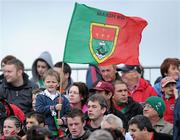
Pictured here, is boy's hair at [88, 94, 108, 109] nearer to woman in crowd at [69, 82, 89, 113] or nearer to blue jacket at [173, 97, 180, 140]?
woman in crowd at [69, 82, 89, 113]

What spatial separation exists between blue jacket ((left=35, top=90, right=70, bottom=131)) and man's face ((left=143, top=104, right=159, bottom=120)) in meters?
1.18

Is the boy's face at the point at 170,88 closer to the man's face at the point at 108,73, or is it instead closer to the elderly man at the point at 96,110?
the man's face at the point at 108,73

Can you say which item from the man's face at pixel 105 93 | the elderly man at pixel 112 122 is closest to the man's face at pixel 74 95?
the man's face at pixel 105 93

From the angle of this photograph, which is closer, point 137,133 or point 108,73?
point 137,133

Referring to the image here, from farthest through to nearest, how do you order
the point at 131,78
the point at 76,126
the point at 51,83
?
the point at 131,78 → the point at 51,83 → the point at 76,126

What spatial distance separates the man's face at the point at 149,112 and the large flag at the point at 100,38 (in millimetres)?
839

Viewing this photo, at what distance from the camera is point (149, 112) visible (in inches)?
596

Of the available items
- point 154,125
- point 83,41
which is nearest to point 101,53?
point 83,41

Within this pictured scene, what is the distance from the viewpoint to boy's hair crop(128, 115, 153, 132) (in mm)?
14328

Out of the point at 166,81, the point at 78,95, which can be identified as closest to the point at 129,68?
the point at 166,81

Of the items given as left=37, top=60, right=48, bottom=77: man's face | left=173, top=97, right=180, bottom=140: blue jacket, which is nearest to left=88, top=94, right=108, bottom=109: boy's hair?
left=173, top=97, right=180, bottom=140: blue jacket

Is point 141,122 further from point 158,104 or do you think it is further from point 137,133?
point 158,104

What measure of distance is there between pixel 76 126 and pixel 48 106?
3.00 feet

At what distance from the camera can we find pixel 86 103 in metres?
15.9
